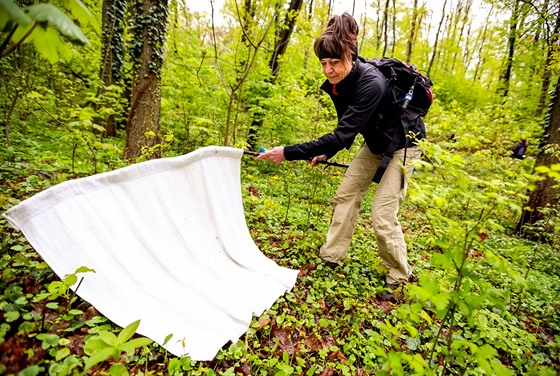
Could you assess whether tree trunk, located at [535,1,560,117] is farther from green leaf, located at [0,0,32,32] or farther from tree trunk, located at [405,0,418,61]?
tree trunk, located at [405,0,418,61]

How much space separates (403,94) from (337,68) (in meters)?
0.63

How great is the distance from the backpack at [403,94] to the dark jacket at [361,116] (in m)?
0.05

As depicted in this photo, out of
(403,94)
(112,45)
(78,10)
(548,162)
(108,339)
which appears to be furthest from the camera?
(112,45)

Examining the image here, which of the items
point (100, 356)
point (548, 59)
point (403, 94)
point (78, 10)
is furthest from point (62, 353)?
point (548, 59)

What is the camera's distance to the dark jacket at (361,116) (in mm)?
2317

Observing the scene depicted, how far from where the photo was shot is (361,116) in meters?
2.33

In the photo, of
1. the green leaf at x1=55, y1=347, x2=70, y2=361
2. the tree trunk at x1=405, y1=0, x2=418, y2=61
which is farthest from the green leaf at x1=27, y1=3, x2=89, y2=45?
the tree trunk at x1=405, y1=0, x2=418, y2=61

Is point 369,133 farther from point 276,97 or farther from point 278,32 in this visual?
point 278,32

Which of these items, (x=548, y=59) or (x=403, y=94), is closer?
(x=403, y=94)

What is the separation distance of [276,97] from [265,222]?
2.96m

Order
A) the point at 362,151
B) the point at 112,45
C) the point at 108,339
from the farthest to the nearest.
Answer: the point at 112,45 → the point at 362,151 → the point at 108,339

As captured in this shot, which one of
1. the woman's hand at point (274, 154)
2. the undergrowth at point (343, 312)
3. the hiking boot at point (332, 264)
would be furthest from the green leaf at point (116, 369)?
the hiking boot at point (332, 264)

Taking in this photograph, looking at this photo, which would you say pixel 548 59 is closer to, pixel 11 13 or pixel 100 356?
pixel 11 13

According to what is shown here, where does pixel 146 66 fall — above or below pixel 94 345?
above
